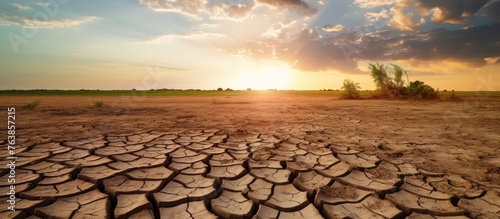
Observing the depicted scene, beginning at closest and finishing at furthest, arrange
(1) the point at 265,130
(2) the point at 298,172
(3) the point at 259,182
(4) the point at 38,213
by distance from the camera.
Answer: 1. (4) the point at 38,213
2. (3) the point at 259,182
3. (2) the point at 298,172
4. (1) the point at 265,130

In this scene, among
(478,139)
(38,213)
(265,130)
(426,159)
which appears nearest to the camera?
(38,213)

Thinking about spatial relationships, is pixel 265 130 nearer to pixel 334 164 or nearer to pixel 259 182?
pixel 334 164

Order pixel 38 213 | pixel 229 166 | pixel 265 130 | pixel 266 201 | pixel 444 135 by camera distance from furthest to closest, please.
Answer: pixel 265 130
pixel 444 135
pixel 229 166
pixel 266 201
pixel 38 213

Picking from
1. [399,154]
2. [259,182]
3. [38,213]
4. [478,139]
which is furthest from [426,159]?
[38,213]

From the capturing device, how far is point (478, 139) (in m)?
3.79

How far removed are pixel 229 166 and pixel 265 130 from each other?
6.73ft

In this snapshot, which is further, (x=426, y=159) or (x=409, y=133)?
(x=409, y=133)

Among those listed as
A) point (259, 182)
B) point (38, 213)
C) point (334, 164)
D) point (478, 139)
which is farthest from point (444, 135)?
point (38, 213)

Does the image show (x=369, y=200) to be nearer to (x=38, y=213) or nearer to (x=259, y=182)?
(x=259, y=182)

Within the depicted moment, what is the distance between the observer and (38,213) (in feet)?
5.40

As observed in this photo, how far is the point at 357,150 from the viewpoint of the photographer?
3.21 m

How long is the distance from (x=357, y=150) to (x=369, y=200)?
4.56 feet

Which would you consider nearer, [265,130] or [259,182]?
[259,182]

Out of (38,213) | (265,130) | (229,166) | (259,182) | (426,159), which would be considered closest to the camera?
(38,213)
